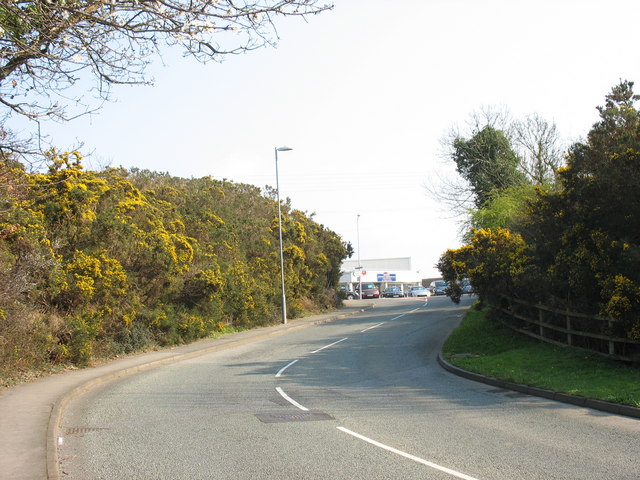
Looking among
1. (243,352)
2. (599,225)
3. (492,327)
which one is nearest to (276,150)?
(243,352)

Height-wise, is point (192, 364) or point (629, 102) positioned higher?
point (629, 102)

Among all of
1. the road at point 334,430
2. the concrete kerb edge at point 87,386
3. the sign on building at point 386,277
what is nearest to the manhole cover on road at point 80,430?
the road at point 334,430

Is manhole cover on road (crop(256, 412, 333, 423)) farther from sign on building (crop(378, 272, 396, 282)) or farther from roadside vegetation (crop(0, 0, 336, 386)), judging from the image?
sign on building (crop(378, 272, 396, 282))

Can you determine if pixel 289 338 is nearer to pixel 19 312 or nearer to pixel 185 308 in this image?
pixel 185 308

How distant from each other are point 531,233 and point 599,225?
13.2 ft

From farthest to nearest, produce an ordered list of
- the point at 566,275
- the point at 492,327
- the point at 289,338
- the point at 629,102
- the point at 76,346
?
the point at 289,338
the point at 492,327
the point at 629,102
the point at 76,346
the point at 566,275

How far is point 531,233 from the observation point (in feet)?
60.8

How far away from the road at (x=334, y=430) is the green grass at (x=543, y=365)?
0.69m

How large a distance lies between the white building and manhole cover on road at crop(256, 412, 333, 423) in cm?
7563

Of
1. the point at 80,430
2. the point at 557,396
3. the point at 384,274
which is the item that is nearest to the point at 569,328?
the point at 557,396

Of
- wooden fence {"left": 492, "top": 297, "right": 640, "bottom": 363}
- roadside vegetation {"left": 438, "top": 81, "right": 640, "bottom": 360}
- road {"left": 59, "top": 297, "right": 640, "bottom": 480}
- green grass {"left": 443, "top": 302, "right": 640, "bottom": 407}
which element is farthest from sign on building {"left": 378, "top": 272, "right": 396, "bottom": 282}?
road {"left": 59, "top": 297, "right": 640, "bottom": 480}

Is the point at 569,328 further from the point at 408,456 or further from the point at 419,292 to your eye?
the point at 419,292

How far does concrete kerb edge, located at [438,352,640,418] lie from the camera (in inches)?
376

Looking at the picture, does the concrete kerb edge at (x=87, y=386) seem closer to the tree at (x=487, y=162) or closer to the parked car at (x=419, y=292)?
the tree at (x=487, y=162)
